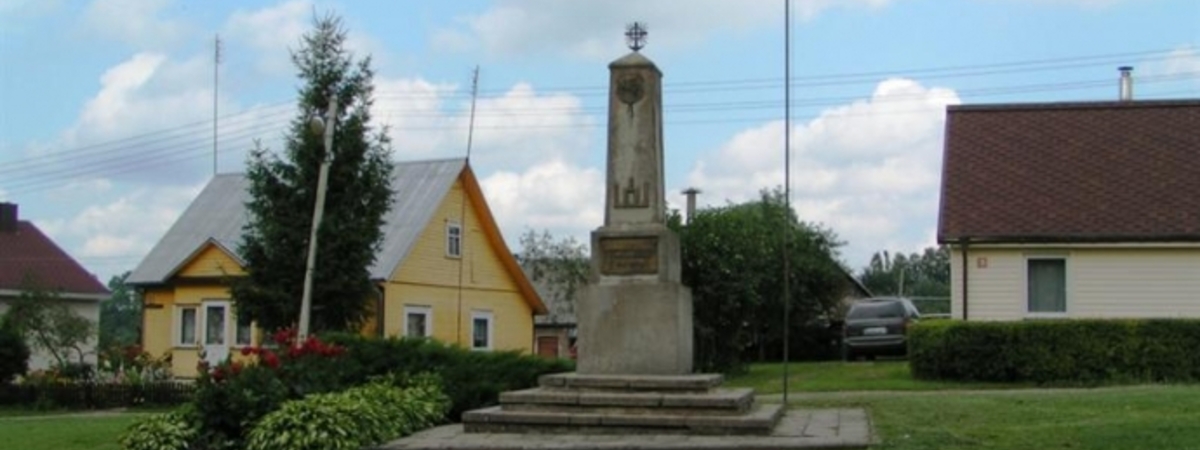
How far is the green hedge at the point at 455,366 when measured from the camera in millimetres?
16781

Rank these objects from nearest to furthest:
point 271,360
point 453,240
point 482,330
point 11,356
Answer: point 271,360 < point 11,356 < point 453,240 < point 482,330

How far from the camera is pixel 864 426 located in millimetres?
14219

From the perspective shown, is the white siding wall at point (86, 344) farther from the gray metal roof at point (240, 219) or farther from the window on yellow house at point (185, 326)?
the gray metal roof at point (240, 219)

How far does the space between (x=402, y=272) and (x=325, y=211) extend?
7.98 m

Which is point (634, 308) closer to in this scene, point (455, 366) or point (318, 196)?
point (455, 366)

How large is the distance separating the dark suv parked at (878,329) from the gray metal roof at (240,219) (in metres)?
11.3

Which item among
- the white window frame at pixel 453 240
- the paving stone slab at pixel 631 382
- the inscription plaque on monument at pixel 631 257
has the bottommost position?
the paving stone slab at pixel 631 382

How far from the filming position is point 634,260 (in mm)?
16047

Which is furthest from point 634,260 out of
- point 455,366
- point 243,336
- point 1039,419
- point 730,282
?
point 243,336

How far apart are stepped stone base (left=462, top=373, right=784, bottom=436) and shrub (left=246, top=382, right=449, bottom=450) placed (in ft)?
2.72

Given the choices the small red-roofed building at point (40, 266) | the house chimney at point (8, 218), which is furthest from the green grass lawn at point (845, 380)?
the house chimney at point (8, 218)

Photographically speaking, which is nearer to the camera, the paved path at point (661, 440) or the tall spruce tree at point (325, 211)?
the paved path at point (661, 440)

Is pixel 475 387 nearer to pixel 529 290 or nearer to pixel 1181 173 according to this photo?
pixel 1181 173

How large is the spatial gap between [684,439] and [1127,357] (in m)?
12.2
